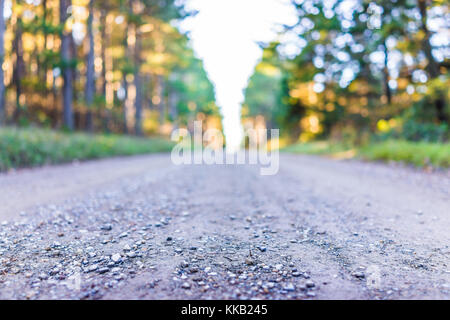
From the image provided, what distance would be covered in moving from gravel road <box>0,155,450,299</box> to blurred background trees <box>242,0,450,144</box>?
365 inches

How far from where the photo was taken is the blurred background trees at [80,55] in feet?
50.8

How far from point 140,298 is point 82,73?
1045 inches

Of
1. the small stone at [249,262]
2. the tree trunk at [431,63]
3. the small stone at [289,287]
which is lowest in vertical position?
the small stone at [289,287]

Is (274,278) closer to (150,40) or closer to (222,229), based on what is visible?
(222,229)

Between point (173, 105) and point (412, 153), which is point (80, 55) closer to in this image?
point (173, 105)

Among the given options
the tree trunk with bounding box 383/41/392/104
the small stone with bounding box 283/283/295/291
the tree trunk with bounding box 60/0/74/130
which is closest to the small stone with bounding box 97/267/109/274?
the small stone with bounding box 283/283/295/291

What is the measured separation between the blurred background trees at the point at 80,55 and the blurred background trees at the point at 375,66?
7968 mm

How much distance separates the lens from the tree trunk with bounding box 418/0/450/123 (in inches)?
494

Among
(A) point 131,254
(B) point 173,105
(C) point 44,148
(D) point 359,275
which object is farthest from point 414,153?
(B) point 173,105

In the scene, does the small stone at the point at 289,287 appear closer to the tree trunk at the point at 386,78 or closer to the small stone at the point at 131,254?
the small stone at the point at 131,254

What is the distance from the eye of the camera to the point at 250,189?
5957 millimetres

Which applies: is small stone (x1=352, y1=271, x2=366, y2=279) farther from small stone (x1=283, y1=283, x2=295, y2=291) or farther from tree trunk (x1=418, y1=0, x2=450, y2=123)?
tree trunk (x1=418, y1=0, x2=450, y2=123)

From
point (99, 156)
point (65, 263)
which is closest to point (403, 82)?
point (99, 156)

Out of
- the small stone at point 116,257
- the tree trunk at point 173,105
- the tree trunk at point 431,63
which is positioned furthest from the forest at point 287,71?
the small stone at point 116,257
